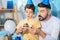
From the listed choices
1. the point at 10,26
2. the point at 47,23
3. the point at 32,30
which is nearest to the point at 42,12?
the point at 47,23

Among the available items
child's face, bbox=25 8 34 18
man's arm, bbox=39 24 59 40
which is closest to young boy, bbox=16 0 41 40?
child's face, bbox=25 8 34 18

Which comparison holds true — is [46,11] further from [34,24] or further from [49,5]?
[34,24]

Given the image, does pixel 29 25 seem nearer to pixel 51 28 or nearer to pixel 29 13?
pixel 29 13

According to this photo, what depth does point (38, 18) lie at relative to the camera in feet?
6.62

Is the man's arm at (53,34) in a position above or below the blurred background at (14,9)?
below

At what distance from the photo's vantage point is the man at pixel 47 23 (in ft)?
6.52

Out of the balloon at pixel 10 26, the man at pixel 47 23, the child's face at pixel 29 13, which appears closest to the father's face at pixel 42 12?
the man at pixel 47 23

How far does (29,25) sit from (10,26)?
0.24 meters

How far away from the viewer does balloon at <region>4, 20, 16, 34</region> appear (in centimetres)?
198

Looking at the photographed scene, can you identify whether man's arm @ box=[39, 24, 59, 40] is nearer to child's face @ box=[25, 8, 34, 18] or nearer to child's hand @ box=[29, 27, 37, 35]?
child's hand @ box=[29, 27, 37, 35]

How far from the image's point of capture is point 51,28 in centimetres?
199

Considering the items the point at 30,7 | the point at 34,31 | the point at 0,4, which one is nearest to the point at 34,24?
the point at 34,31

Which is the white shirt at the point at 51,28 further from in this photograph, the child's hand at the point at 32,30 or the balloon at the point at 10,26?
the balloon at the point at 10,26

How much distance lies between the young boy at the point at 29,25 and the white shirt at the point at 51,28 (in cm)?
9
